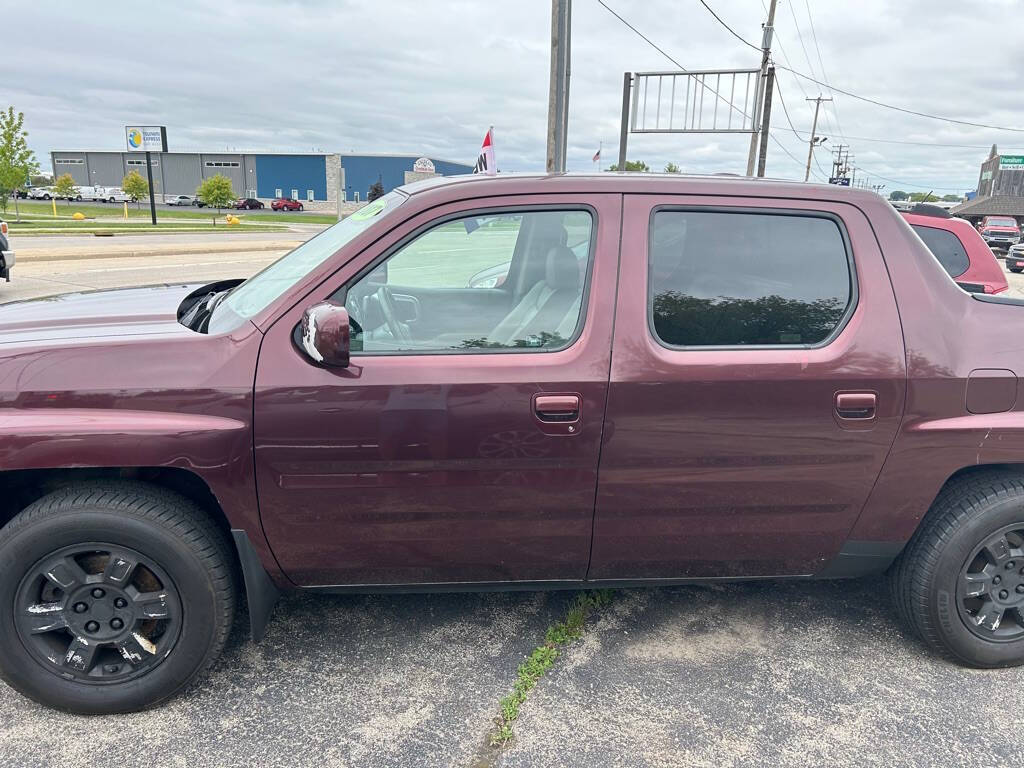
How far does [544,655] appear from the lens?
2.85 metres

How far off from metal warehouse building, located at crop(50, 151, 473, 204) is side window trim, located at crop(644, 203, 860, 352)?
233ft

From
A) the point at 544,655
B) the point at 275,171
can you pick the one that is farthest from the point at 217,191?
the point at 544,655

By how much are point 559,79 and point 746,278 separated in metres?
9.20

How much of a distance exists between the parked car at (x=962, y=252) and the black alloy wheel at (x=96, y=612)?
749cm

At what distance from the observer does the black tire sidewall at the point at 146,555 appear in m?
2.33

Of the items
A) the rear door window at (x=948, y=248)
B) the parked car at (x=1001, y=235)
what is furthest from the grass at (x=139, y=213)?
the rear door window at (x=948, y=248)

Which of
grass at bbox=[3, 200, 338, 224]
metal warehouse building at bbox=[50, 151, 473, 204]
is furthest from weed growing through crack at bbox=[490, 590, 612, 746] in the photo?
metal warehouse building at bbox=[50, 151, 473, 204]

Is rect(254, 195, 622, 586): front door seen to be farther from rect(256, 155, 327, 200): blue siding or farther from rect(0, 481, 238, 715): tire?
rect(256, 155, 327, 200): blue siding

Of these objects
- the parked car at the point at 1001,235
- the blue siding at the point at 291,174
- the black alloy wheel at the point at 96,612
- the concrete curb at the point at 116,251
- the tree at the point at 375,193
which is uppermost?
the blue siding at the point at 291,174

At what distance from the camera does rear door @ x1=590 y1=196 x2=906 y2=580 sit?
2510 mm

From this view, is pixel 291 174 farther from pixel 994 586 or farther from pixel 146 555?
pixel 994 586

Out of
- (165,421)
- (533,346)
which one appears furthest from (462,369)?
(165,421)

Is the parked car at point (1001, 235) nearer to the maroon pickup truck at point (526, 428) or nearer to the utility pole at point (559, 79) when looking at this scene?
the utility pole at point (559, 79)

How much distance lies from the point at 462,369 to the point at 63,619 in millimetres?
1552
